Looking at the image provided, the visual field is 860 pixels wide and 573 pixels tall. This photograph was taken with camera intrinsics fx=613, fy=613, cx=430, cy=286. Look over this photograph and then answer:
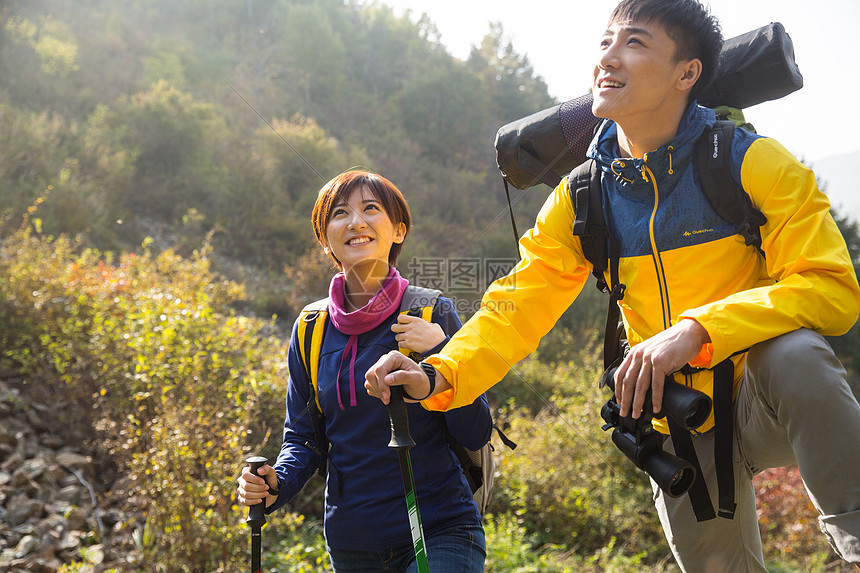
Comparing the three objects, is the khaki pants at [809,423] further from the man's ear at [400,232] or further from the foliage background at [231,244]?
the man's ear at [400,232]

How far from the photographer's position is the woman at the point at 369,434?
184 centimetres

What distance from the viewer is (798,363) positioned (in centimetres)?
131

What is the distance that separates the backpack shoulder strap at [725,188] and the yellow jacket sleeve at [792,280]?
0.13ft

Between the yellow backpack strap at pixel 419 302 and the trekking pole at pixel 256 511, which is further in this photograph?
the yellow backpack strap at pixel 419 302

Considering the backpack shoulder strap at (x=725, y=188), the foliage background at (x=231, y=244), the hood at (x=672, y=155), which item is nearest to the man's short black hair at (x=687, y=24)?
the hood at (x=672, y=155)

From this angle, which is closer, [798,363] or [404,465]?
[798,363]

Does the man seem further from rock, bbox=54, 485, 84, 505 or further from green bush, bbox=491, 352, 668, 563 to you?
rock, bbox=54, 485, 84, 505

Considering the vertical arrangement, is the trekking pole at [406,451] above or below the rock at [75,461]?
below

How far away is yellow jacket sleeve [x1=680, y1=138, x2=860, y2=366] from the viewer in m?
1.37

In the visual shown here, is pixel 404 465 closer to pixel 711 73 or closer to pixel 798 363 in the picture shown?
pixel 798 363

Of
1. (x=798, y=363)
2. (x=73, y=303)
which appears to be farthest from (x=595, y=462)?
(x=73, y=303)

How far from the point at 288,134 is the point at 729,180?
17714 mm

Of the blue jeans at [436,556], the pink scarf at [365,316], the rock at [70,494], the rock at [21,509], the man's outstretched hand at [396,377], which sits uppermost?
the pink scarf at [365,316]

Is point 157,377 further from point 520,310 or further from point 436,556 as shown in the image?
point 520,310
